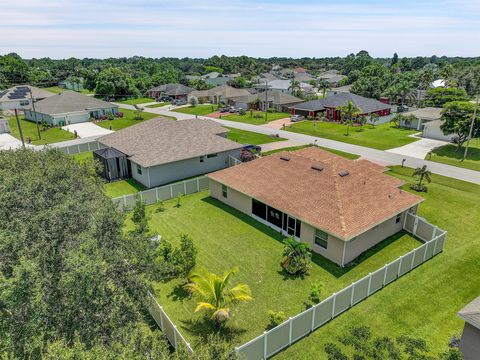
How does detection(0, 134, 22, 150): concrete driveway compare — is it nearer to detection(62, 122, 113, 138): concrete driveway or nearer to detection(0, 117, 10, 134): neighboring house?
detection(0, 117, 10, 134): neighboring house

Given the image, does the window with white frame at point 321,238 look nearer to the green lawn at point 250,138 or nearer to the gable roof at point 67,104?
the green lawn at point 250,138

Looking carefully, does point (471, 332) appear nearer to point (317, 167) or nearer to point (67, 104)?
point (317, 167)

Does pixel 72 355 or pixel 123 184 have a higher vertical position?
pixel 72 355

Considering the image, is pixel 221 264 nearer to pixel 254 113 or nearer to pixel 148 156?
pixel 148 156

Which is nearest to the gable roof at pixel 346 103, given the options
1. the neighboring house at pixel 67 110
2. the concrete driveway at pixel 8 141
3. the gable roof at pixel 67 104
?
the neighboring house at pixel 67 110

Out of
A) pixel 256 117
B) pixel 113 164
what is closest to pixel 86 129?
pixel 113 164

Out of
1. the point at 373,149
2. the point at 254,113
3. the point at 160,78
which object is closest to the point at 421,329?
the point at 373,149
